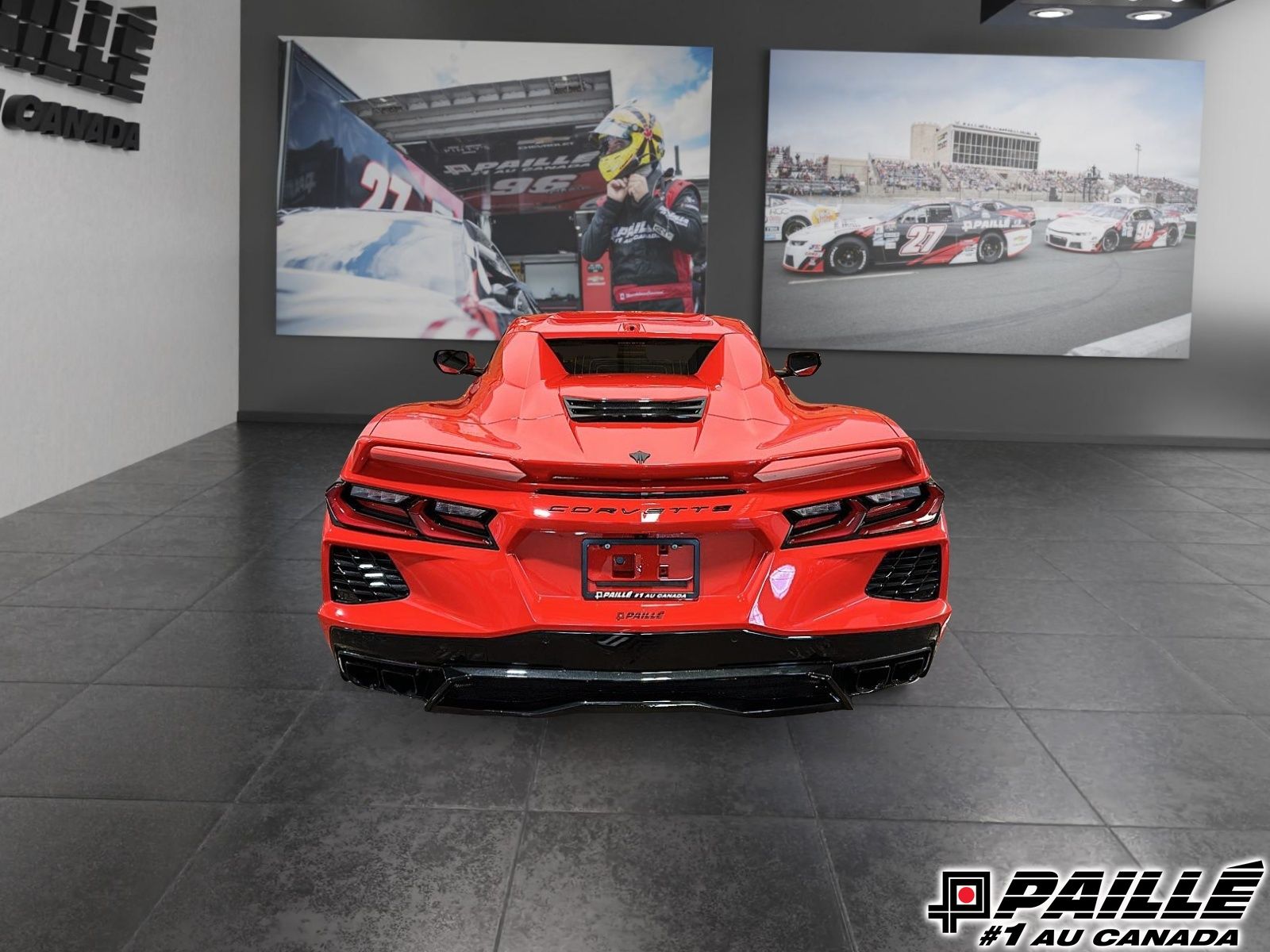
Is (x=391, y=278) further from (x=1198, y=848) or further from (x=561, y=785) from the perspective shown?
(x=1198, y=848)

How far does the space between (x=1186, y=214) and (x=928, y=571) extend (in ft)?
26.0

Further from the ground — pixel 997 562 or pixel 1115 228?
pixel 1115 228

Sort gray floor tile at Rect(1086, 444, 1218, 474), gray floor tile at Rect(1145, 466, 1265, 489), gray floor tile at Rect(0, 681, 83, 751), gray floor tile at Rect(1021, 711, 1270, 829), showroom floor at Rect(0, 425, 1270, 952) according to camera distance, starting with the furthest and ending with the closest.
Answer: gray floor tile at Rect(1086, 444, 1218, 474)
gray floor tile at Rect(1145, 466, 1265, 489)
gray floor tile at Rect(0, 681, 83, 751)
gray floor tile at Rect(1021, 711, 1270, 829)
showroom floor at Rect(0, 425, 1270, 952)

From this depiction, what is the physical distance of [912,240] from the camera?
31.3 feet

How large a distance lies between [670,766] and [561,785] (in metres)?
0.30

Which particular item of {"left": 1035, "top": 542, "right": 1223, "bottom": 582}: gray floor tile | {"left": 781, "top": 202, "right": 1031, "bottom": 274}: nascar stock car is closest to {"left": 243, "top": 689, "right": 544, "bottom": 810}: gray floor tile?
{"left": 1035, "top": 542, "right": 1223, "bottom": 582}: gray floor tile

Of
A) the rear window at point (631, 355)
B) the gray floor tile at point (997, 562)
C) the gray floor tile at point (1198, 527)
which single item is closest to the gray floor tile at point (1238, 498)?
the gray floor tile at point (1198, 527)

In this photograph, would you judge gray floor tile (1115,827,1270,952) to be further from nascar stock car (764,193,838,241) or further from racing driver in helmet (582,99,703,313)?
nascar stock car (764,193,838,241)

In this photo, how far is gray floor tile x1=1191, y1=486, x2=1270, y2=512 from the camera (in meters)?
6.95

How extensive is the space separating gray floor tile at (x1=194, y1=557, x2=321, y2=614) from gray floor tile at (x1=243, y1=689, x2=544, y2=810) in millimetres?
1053

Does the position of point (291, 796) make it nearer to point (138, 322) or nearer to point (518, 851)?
point (518, 851)

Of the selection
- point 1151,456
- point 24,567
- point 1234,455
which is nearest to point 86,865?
point 24,567

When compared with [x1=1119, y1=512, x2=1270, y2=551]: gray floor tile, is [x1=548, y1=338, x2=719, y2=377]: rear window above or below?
above

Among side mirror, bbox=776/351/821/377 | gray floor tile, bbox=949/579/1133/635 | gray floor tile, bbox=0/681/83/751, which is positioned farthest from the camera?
gray floor tile, bbox=949/579/1133/635
